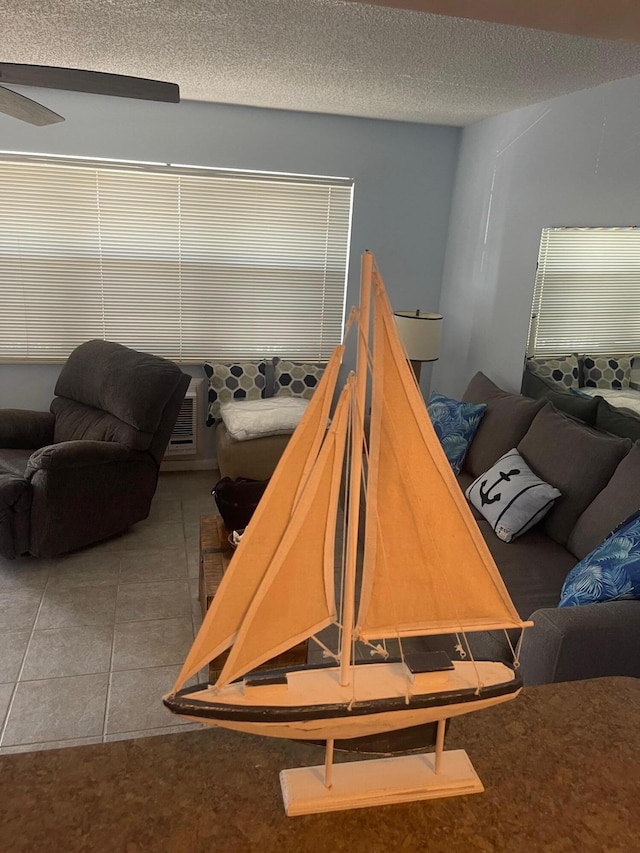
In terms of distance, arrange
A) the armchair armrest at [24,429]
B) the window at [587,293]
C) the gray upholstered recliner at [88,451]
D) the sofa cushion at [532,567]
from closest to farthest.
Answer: the sofa cushion at [532,567] < the window at [587,293] < the gray upholstered recliner at [88,451] < the armchair armrest at [24,429]

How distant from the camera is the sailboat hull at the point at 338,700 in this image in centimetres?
82

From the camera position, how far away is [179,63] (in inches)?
121

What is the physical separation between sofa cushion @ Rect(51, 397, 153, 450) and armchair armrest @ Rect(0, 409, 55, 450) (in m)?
0.06

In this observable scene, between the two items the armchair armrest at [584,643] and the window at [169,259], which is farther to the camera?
the window at [169,259]

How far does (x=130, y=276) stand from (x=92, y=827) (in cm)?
399

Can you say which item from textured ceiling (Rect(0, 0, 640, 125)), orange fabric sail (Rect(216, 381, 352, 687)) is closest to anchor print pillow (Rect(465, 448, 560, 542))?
textured ceiling (Rect(0, 0, 640, 125))

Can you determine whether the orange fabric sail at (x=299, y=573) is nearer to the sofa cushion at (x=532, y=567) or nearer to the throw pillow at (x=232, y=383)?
the sofa cushion at (x=532, y=567)

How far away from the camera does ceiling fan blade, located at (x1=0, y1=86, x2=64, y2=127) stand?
6.65 ft

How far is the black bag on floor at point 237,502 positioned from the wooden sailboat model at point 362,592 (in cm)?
180

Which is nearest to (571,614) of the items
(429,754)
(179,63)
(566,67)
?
(429,754)

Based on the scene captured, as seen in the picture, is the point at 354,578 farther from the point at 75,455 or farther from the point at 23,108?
the point at 75,455

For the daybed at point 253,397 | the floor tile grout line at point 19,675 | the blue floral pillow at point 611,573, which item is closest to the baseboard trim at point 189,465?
the daybed at point 253,397

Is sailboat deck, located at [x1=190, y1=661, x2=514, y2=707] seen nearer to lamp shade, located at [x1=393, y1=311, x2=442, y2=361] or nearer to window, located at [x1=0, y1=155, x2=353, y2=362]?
lamp shade, located at [x1=393, y1=311, x2=442, y2=361]

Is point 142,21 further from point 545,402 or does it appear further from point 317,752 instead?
point 317,752
